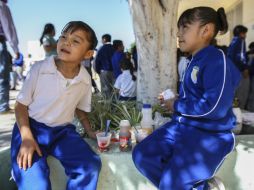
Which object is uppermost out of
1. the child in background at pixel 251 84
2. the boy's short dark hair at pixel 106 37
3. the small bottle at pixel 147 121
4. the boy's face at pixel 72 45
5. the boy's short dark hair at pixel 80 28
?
the boy's short dark hair at pixel 80 28

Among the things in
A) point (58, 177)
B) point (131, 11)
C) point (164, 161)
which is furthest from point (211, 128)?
point (131, 11)

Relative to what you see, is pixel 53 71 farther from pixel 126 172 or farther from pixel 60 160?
pixel 126 172

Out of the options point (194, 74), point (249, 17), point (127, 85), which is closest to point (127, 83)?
point (127, 85)

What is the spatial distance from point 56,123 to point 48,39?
15.4ft

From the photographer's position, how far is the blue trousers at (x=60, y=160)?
243cm

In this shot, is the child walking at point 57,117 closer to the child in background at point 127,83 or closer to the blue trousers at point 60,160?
the blue trousers at point 60,160

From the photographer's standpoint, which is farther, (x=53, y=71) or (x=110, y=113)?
(x=110, y=113)

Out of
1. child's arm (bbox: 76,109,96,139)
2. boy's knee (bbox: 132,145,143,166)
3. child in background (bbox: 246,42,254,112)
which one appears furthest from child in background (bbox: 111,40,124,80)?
boy's knee (bbox: 132,145,143,166)

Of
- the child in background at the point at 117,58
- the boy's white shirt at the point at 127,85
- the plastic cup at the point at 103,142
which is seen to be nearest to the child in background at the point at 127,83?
the boy's white shirt at the point at 127,85

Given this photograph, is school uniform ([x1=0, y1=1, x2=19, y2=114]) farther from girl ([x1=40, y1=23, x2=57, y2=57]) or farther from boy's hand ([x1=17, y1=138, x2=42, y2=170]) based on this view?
boy's hand ([x1=17, y1=138, x2=42, y2=170])

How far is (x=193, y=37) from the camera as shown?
2717 millimetres

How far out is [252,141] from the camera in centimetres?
329

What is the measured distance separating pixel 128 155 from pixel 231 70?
3.49 feet

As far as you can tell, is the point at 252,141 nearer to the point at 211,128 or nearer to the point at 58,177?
the point at 211,128
